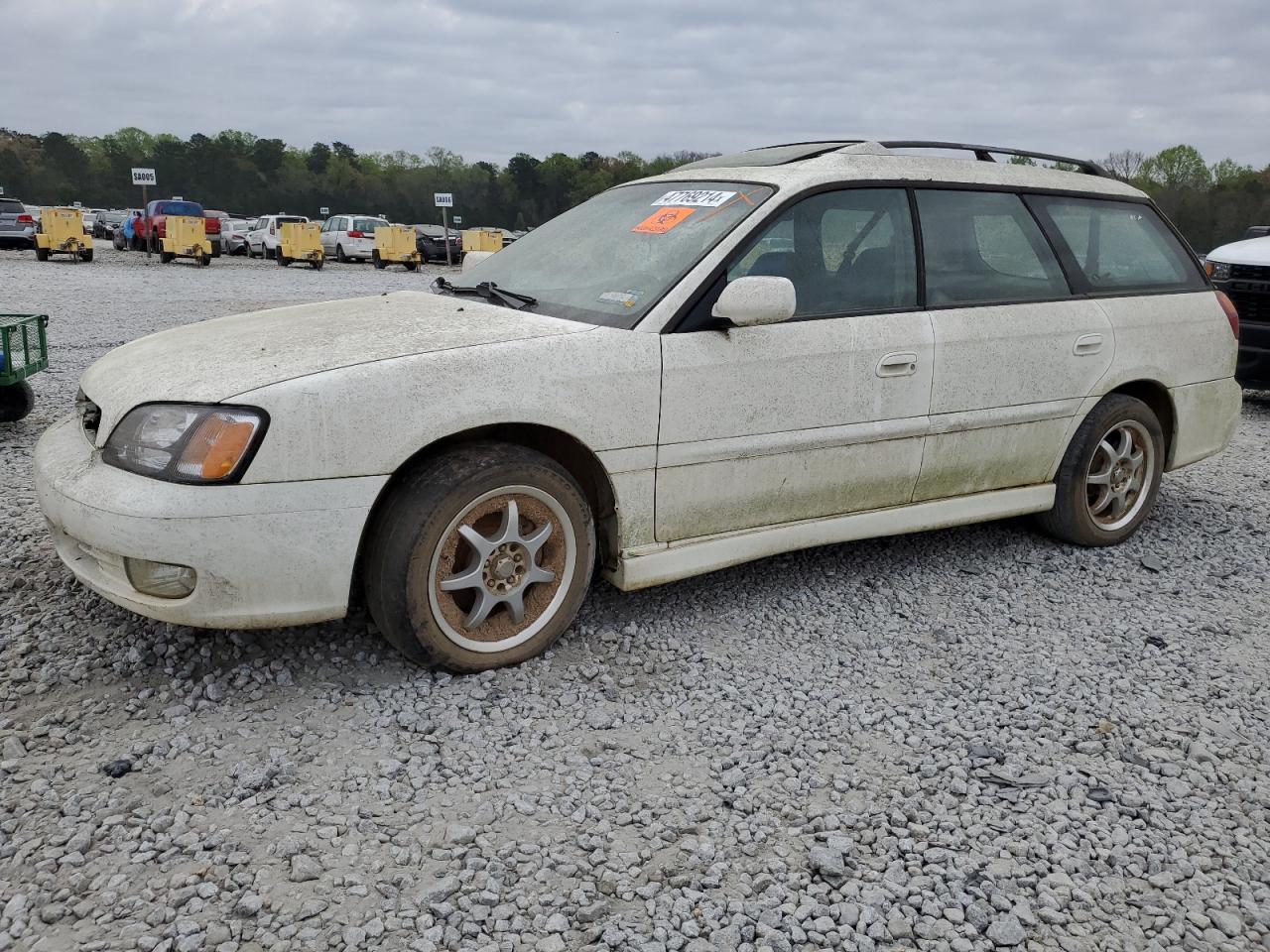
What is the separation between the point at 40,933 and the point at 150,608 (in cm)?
95

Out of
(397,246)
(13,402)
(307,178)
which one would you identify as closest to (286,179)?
(307,178)

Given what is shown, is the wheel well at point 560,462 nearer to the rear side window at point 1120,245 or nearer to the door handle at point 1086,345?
Result: the door handle at point 1086,345

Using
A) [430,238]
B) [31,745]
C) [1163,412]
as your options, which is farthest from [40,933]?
[430,238]

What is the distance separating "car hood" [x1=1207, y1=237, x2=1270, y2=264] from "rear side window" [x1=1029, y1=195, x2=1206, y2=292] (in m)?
4.34

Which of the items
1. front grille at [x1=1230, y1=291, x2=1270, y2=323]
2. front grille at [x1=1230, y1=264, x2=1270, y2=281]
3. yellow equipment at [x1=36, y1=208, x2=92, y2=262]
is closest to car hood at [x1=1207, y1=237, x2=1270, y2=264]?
front grille at [x1=1230, y1=264, x2=1270, y2=281]

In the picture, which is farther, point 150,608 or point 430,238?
point 430,238

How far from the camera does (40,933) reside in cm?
211

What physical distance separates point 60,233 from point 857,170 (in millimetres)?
26929

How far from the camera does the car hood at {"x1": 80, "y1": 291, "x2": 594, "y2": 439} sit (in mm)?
2965

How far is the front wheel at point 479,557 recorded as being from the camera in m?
3.04

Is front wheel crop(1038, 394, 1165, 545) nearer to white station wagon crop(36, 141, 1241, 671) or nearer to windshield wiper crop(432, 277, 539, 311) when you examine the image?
white station wagon crop(36, 141, 1241, 671)

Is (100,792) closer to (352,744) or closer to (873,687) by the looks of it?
(352,744)

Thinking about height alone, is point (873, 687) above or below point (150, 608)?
below

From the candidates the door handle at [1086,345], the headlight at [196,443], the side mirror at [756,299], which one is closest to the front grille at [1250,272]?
the door handle at [1086,345]
